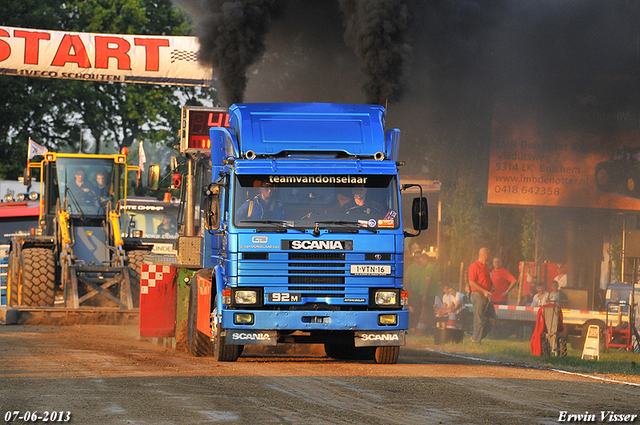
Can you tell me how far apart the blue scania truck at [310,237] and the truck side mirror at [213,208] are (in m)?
0.02

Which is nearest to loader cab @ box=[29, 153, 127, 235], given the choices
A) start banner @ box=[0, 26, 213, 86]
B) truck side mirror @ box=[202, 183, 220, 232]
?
start banner @ box=[0, 26, 213, 86]

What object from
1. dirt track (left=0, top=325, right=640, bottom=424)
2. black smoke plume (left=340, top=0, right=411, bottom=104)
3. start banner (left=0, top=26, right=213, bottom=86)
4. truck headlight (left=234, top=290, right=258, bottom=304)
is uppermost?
start banner (left=0, top=26, right=213, bottom=86)

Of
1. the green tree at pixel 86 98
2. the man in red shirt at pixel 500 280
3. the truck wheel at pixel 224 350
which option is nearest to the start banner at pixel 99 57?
the man in red shirt at pixel 500 280

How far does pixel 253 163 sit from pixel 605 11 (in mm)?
12673

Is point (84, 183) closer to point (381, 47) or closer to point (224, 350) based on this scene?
point (381, 47)

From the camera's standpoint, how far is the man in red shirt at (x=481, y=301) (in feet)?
59.9

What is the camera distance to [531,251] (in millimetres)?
32844

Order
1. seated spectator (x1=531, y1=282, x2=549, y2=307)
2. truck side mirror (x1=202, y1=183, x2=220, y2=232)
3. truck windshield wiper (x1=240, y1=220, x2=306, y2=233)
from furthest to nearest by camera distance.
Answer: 1. seated spectator (x1=531, y1=282, x2=549, y2=307)
2. truck side mirror (x1=202, y1=183, x2=220, y2=232)
3. truck windshield wiper (x1=240, y1=220, x2=306, y2=233)

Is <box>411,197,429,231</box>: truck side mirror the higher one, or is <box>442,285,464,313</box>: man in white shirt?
<box>411,197,429,231</box>: truck side mirror

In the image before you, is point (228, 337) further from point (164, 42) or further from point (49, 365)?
point (164, 42)

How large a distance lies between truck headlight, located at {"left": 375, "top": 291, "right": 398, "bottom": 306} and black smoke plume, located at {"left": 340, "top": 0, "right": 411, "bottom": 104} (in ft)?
19.8

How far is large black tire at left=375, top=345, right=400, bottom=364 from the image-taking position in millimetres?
12719

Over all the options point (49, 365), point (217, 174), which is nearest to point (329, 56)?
point (217, 174)

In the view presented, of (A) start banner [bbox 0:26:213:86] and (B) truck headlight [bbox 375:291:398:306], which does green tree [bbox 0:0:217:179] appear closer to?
(A) start banner [bbox 0:26:213:86]
